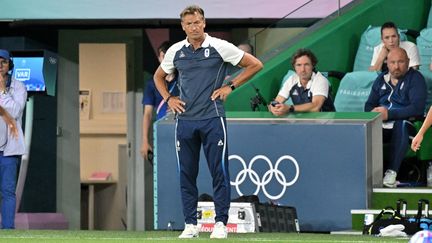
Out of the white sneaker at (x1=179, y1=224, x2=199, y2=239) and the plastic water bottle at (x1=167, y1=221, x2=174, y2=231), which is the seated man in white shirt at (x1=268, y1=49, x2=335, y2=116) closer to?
the plastic water bottle at (x1=167, y1=221, x2=174, y2=231)

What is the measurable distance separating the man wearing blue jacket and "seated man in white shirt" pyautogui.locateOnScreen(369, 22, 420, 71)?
0.52 meters

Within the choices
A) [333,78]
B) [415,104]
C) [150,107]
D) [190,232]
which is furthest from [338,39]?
[190,232]

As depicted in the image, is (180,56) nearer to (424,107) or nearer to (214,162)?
(214,162)

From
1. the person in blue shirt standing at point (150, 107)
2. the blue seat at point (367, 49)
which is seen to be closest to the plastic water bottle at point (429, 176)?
the blue seat at point (367, 49)

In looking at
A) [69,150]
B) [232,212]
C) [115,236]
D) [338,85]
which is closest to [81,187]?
[69,150]

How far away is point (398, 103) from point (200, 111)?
4.33 m

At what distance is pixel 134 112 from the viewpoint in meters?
23.2

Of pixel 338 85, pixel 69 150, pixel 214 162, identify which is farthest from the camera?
pixel 69 150

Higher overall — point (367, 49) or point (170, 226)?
point (367, 49)

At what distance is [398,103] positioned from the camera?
17.7 m

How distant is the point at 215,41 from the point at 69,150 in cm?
908

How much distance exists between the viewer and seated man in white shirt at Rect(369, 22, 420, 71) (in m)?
18.4

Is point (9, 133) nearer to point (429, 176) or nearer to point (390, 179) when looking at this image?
point (390, 179)

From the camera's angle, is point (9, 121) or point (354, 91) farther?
point (354, 91)
